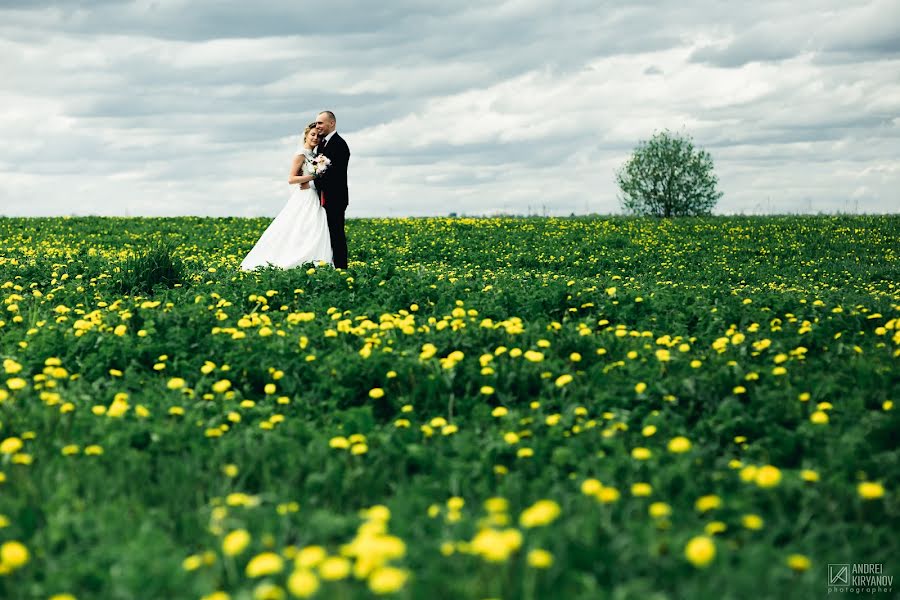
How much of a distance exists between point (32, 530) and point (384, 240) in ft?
64.6

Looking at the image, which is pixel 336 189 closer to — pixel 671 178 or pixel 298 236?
pixel 298 236

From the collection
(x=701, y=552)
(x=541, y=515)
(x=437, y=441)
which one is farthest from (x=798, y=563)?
(x=437, y=441)

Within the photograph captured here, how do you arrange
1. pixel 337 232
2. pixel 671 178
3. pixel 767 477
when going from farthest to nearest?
pixel 671 178 < pixel 337 232 < pixel 767 477

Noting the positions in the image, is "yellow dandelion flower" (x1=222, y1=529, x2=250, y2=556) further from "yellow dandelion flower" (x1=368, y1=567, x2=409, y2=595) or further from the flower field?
"yellow dandelion flower" (x1=368, y1=567, x2=409, y2=595)

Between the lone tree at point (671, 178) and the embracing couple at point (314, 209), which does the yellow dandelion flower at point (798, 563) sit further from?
the lone tree at point (671, 178)

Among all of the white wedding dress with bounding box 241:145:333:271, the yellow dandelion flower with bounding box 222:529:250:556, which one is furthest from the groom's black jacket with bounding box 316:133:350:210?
the yellow dandelion flower with bounding box 222:529:250:556

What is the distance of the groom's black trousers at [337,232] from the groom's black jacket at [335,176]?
0.07 metres

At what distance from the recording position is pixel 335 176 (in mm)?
11773

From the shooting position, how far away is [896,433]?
4.54 m

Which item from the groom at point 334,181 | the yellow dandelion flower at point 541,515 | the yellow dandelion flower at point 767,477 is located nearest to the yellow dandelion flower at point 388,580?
the yellow dandelion flower at point 541,515

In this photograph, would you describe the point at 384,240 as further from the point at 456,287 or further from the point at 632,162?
the point at 632,162

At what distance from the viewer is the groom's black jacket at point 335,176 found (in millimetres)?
11602

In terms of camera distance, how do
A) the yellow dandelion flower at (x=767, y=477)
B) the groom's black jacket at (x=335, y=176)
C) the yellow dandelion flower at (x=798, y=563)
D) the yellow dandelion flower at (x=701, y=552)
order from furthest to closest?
the groom's black jacket at (x=335, y=176)
the yellow dandelion flower at (x=767, y=477)
the yellow dandelion flower at (x=798, y=563)
the yellow dandelion flower at (x=701, y=552)

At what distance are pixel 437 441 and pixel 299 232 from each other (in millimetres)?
8181
